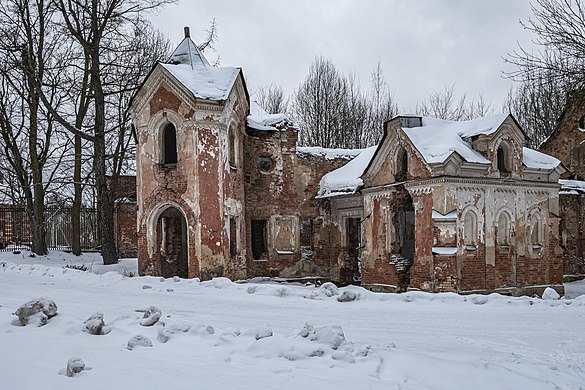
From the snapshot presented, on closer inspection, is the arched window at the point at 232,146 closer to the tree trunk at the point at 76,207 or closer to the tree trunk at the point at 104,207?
the tree trunk at the point at 104,207

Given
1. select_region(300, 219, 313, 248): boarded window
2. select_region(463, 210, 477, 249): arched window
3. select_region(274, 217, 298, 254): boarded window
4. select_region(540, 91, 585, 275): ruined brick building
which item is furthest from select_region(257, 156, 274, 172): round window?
select_region(540, 91, 585, 275): ruined brick building

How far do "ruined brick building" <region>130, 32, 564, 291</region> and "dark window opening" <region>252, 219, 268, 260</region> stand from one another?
0.14 metres

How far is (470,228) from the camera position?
677 inches

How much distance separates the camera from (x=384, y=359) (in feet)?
21.3

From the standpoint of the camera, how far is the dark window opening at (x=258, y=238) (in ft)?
75.9

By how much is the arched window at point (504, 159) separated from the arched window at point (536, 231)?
2003 mm

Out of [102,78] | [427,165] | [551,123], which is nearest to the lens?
[427,165]

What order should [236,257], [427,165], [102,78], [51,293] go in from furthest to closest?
[102,78], [236,257], [427,165], [51,293]

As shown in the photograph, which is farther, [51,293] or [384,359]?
[51,293]

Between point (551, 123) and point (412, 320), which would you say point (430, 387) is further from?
point (551, 123)

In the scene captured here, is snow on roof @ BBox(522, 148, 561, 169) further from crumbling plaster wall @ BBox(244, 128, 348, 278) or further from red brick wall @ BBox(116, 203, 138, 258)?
red brick wall @ BBox(116, 203, 138, 258)

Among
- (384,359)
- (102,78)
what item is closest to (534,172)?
(384,359)

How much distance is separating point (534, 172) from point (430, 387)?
15269mm

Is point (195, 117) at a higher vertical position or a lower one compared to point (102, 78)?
lower
